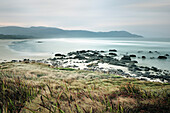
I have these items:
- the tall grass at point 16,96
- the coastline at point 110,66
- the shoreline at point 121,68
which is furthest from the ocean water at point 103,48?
the tall grass at point 16,96

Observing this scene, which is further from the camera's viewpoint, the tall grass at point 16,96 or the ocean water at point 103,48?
the ocean water at point 103,48

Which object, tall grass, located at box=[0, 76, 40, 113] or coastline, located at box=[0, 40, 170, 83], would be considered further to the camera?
coastline, located at box=[0, 40, 170, 83]

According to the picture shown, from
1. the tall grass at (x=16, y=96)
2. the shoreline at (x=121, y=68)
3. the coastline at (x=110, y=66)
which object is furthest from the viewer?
the coastline at (x=110, y=66)

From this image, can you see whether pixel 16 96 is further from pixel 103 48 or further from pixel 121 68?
pixel 103 48

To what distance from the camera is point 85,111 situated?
186cm

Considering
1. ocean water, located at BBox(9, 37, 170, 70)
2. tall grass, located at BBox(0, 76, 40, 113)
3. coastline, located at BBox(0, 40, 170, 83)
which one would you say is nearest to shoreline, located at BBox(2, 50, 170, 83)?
coastline, located at BBox(0, 40, 170, 83)

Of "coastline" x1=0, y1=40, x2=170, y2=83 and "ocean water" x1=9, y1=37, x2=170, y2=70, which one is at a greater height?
"ocean water" x1=9, y1=37, x2=170, y2=70

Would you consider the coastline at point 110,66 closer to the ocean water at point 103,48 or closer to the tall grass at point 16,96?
the ocean water at point 103,48

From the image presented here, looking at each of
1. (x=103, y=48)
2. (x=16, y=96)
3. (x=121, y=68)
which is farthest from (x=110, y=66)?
(x=103, y=48)

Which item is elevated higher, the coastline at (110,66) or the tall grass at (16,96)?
the tall grass at (16,96)

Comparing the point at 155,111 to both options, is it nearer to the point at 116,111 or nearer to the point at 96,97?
the point at 116,111

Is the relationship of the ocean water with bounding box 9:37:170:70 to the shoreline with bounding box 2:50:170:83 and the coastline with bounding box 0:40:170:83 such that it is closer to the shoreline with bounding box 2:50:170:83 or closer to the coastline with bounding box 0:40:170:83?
the coastline with bounding box 0:40:170:83

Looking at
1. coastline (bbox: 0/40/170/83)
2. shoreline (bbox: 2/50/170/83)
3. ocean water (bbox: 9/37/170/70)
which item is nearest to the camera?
shoreline (bbox: 2/50/170/83)

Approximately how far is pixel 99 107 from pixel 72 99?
61 cm
